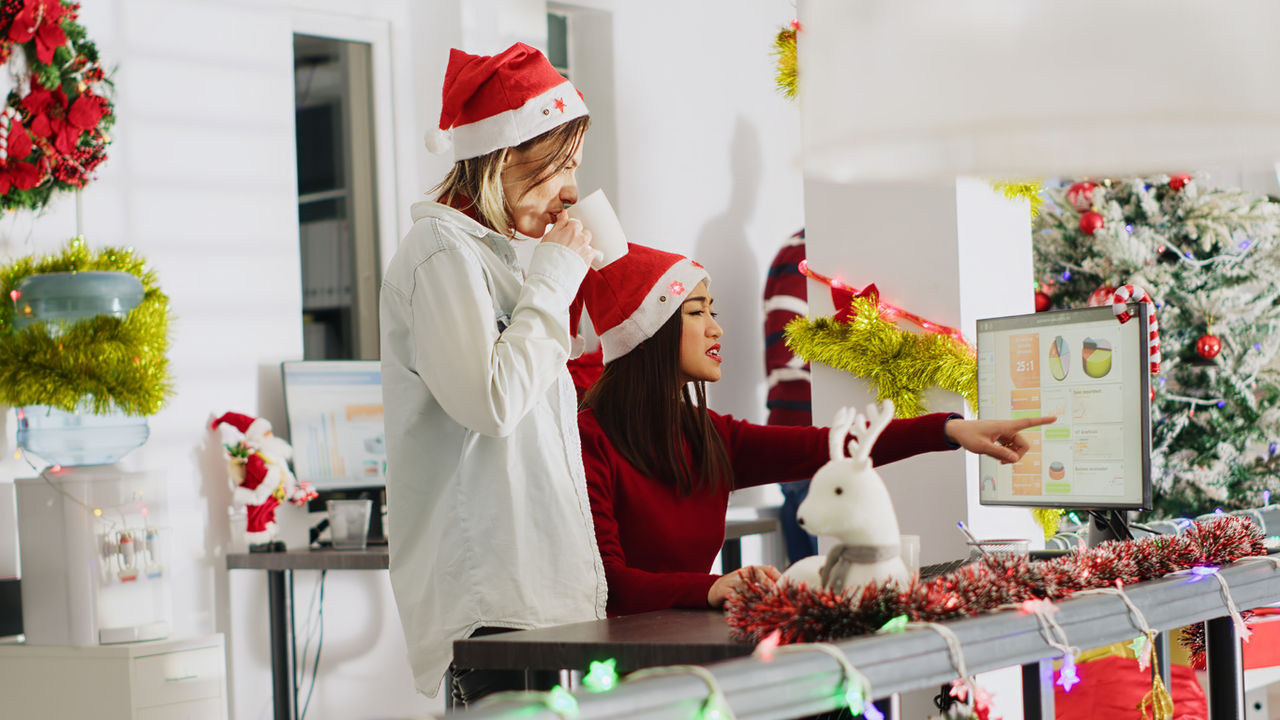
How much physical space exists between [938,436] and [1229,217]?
2.25 metres

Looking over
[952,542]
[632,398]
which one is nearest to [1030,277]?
[952,542]

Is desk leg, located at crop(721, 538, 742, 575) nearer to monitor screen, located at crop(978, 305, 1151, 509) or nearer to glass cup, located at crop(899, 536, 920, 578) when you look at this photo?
monitor screen, located at crop(978, 305, 1151, 509)

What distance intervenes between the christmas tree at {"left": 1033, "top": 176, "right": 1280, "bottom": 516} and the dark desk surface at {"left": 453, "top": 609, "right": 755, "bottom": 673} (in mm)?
2796

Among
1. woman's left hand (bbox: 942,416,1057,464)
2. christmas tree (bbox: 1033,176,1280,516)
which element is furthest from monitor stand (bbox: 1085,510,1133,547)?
christmas tree (bbox: 1033,176,1280,516)

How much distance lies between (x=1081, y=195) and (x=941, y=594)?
9.80 ft

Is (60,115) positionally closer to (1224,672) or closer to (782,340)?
(782,340)

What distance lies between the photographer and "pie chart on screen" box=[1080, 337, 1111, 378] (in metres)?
1.89

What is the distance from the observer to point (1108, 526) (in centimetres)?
199

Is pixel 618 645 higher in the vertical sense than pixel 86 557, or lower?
higher

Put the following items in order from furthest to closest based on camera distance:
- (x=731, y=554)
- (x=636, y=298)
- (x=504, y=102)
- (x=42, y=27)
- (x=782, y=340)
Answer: (x=782, y=340) < (x=731, y=554) < (x=42, y=27) < (x=636, y=298) < (x=504, y=102)

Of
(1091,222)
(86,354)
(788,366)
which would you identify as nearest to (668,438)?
(86,354)

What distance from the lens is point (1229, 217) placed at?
3.74 m

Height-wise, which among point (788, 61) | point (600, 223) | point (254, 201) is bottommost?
point (600, 223)

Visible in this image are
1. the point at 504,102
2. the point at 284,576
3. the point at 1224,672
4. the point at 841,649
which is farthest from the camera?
the point at 284,576
